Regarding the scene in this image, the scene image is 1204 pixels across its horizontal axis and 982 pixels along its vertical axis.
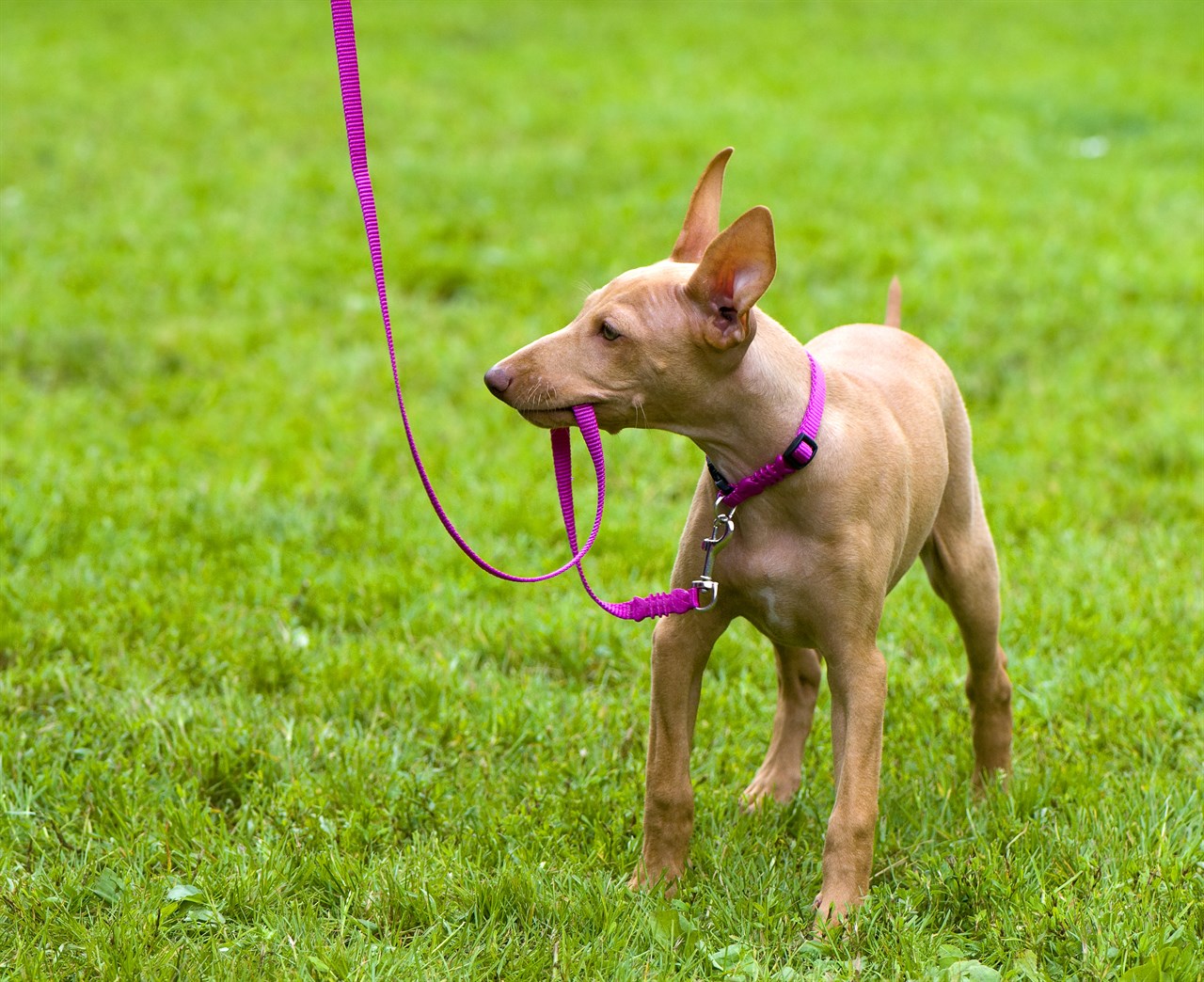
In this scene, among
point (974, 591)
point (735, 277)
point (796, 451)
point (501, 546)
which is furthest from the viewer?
point (501, 546)

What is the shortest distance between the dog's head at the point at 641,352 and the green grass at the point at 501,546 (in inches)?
42.6

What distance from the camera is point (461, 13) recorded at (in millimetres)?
14883

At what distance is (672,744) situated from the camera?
320 cm

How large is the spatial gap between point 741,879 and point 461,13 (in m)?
13.1

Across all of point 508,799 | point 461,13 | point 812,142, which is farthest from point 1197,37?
point 508,799

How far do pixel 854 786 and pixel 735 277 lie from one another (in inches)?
43.7

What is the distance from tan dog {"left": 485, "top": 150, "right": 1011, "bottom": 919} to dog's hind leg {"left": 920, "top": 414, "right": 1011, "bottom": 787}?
230 millimetres

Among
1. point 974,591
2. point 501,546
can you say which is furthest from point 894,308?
point 501,546

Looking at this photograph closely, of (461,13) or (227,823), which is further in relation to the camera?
(461,13)

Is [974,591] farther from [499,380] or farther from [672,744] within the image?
[499,380]

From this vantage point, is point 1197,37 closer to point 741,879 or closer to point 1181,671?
point 1181,671

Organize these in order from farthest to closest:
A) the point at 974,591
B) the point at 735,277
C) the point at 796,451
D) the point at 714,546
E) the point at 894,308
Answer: the point at 894,308 → the point at 974,591 → the point at 714,546 → the point at 796,451 → the point at 735,277

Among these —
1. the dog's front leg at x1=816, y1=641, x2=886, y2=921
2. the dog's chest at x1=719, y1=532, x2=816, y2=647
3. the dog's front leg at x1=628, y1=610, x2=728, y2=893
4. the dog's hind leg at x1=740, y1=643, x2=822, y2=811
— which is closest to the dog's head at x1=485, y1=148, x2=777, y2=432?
the dog's chest at x1=719, y1=532, x2=816, y2=647

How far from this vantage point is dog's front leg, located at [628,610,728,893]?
318 cm
